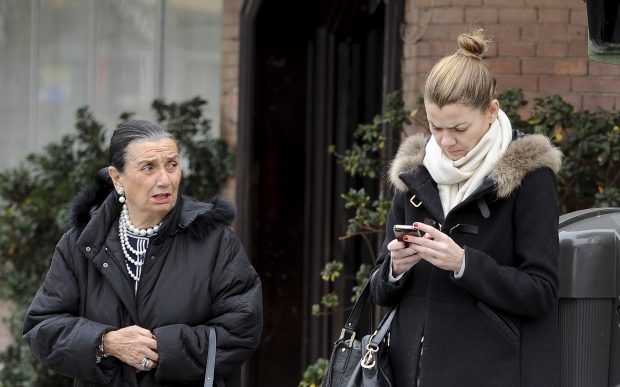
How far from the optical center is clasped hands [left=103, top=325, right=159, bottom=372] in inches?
146

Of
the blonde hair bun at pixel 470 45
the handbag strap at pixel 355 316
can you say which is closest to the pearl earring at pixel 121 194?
the handbag strap at pixel 355 316

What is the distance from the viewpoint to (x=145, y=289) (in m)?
3.82

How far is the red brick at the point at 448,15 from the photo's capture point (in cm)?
615

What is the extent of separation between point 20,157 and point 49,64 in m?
0.94

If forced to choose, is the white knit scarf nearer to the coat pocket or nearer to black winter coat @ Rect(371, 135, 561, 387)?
A: black winter coat @ Rect(371, 135, 561, 387)

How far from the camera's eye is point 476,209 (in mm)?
3250

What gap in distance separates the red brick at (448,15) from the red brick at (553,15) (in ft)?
1.35

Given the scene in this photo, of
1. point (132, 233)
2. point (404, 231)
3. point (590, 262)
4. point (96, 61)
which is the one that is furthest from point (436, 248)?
point (96, 61)

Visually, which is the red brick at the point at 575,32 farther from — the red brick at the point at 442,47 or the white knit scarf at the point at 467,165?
the white knit scarf at the point at 467,165

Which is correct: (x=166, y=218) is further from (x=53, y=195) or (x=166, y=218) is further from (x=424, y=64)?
(x=53, y=195)

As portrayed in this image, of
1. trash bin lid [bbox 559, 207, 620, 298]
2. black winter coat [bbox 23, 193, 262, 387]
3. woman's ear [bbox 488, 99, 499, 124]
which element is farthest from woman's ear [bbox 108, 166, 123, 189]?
trash bin lid [bbox 559, 207, 620, 298]

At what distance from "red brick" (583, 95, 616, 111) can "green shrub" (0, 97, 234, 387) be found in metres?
2.54

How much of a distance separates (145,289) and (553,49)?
3.06m

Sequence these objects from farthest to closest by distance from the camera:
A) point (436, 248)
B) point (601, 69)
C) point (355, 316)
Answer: point (601, 69), point (355, 316), point (436, 248)
